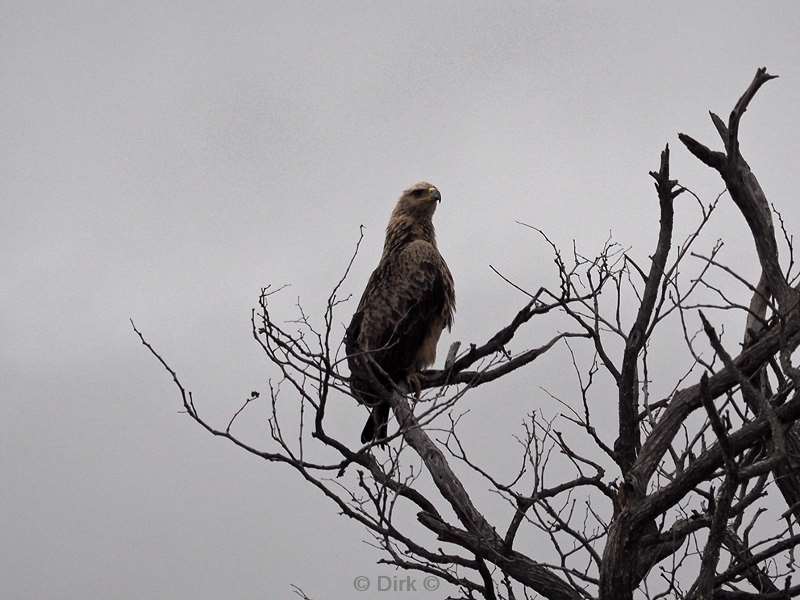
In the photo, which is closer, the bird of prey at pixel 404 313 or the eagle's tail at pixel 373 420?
the eagle's tail at pixel 373 420

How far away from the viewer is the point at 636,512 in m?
4.05

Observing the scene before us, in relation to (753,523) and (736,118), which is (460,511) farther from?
(736,118)

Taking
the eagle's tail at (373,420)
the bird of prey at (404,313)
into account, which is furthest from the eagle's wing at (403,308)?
the eagle's tail at (373,420)

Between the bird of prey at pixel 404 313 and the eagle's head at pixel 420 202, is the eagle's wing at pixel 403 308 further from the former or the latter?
the eagle's head at pixel 420 202

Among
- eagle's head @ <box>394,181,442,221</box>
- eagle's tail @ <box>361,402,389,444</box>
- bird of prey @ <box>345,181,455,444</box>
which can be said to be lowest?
eagle's tail @ <box>361,402,389,444</box>

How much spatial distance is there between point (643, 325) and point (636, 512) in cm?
93

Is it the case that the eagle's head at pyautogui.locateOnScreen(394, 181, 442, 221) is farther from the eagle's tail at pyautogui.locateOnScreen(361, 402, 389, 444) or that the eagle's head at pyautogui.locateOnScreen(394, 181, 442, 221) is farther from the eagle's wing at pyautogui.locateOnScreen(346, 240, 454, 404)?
the eagle's tail at pyautogui.locateOnScreen(361, 402, 389, 444)

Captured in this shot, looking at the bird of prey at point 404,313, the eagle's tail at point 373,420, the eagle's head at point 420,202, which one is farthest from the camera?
the eagle's head at point 420,202

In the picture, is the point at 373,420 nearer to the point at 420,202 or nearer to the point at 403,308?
the point at 403,308

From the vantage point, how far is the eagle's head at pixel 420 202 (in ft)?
26.3

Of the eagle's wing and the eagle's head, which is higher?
the eagle's head

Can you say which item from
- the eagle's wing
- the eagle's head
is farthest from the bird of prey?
the eagle's head

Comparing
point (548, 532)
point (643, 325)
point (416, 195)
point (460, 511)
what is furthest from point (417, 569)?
point (416, 195)

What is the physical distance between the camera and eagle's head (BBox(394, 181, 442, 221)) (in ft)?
26.3
